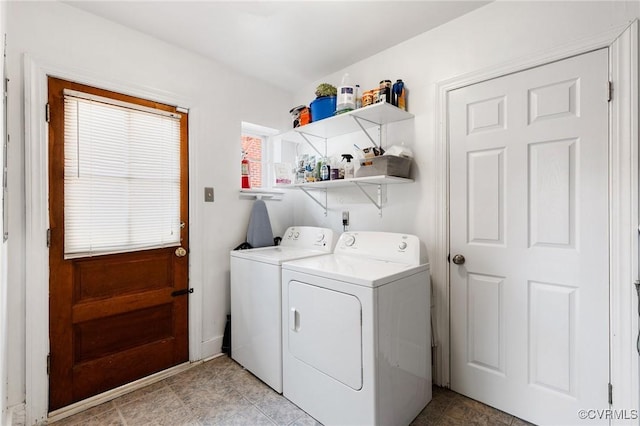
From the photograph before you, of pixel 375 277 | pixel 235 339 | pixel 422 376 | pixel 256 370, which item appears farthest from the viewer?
pixel 235 339

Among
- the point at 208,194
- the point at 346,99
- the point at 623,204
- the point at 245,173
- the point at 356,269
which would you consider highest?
the point at 346,99

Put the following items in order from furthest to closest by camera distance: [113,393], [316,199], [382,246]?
[316,199], [382,246], [113,393]

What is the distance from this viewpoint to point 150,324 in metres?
2.12

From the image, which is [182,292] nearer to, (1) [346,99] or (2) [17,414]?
(2) [17,414]

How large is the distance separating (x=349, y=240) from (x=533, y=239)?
3.71 ft

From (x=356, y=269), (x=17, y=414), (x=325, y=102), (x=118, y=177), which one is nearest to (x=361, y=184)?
(x=325, y=102)

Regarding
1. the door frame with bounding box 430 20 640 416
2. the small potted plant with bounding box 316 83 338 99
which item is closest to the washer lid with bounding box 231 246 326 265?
the small potted plant with bounding box 316 83 338 99

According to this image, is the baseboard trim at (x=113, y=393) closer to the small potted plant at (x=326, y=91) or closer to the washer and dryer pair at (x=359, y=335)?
the washer and dryer pair at (x=359, y=335)

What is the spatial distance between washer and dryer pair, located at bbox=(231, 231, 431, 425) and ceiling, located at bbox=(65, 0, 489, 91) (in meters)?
1.41

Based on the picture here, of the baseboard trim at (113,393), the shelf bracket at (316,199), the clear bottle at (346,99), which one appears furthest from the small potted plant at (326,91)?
the baseboard trim at (113,393)

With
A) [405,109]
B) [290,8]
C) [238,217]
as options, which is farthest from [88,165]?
[405,109]

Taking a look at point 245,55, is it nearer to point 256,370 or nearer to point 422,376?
point 256,370

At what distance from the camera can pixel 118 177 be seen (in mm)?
1974

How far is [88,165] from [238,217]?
1.09 metres
